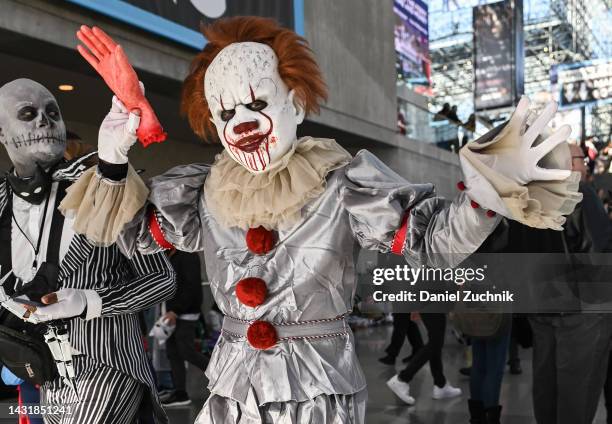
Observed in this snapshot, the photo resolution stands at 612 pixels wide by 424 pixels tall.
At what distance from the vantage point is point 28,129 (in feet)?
6.68

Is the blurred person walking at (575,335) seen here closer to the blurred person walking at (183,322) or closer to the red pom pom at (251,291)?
the red pom pom at (251,291)

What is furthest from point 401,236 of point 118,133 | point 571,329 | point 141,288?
point 571,329

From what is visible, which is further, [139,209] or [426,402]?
[426,402]

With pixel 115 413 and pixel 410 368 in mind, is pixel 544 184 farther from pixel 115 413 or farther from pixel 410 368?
pixel 410 368

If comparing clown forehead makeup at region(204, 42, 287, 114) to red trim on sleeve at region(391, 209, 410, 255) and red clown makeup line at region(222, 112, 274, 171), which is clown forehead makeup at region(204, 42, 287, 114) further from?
red trim on sleeve at region(391, 209, 410, 255)

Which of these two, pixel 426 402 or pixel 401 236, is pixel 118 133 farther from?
pixel 426 402

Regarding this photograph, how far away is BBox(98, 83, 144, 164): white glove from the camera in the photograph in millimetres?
1536

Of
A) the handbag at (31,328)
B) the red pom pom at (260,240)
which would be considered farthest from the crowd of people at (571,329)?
the handbag at (31,328)

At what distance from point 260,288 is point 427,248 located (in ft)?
1.30

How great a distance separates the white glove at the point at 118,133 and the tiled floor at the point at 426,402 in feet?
10.5

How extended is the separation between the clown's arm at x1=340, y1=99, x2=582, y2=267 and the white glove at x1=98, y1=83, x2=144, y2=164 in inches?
21.6

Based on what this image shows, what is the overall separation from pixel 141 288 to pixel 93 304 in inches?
6.1

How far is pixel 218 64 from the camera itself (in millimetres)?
1688

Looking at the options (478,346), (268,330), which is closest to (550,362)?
(478,346)
